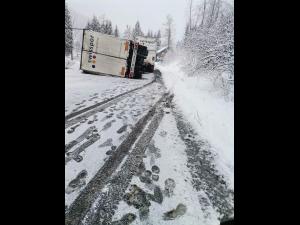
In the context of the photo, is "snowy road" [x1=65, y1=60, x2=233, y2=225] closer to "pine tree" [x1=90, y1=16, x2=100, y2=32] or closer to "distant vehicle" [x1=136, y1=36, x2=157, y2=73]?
"distant vehicle" [x1=136, y1=36, x2=157, y2=73]

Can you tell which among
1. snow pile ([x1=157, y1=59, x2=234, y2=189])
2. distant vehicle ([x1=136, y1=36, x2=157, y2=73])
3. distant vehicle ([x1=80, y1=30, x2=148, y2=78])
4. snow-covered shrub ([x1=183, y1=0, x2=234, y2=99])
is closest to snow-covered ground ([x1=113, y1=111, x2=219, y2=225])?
snow pile ([x1=157, y1=59, x2=234, y2=189])

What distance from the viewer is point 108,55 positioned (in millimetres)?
11086

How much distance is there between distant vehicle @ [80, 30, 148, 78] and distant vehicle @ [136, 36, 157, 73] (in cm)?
552

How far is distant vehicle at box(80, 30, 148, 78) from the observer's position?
11.0m

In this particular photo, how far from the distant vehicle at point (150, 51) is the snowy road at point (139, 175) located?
13.1m

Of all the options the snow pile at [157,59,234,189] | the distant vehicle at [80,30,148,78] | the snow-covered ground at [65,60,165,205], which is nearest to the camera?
the snow-covered ground at [65,60,165,205]

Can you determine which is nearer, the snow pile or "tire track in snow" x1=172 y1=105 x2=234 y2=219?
"tire track in snow" x1=172 y1=105 x2=234 y2=219

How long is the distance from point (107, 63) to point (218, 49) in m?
6.10

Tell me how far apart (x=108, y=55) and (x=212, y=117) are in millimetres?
7322

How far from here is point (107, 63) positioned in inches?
442

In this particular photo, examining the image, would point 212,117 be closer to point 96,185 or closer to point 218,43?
point 218,43
